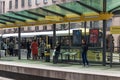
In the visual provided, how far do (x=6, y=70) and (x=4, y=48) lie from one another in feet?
42.7

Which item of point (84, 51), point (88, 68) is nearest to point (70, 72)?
point (88, 68)

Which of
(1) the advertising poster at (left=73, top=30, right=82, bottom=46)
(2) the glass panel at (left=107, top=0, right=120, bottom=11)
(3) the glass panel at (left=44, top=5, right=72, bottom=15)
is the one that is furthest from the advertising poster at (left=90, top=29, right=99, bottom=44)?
(3) the glass panel at (left=44, top=5, right=72, bottom=15)

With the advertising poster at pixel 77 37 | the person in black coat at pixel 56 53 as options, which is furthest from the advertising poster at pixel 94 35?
the person in black coat at pixel 56 53

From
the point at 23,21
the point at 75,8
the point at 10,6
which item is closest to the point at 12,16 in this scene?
the point at 23,21

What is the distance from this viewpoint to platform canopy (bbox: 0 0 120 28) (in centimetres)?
2111

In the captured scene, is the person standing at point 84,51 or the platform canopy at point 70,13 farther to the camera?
the person standing at point 84,51

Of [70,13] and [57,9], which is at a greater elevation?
[57,9]

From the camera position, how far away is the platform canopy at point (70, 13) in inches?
831

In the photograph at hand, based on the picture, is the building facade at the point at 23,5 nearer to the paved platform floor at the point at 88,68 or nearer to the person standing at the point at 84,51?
the paved platform floor at the point at 88,68

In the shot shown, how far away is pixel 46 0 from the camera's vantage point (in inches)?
2886

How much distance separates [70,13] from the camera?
23.5 meters

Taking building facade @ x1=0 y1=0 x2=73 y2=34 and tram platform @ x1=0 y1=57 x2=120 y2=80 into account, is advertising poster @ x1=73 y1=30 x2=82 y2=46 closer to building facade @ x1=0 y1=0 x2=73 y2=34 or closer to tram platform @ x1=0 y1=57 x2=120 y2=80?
tram platform @ x1=0 y1=57 x2=120 y2=80

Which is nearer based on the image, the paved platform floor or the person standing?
the paved platform floor

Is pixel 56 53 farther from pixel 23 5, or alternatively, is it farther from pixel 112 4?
pixel 23 5
